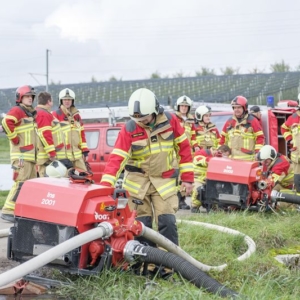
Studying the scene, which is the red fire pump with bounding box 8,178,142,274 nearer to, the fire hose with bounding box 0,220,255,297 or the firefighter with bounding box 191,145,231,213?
the fire hose with bounding box 0,220,255,297

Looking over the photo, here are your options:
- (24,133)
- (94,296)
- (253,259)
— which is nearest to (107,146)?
(24,133)

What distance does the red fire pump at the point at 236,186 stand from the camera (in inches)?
364

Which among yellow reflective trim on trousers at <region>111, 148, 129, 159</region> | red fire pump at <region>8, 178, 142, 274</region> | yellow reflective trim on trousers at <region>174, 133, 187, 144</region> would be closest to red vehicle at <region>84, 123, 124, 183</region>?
yellow reflective trim on trousers at <region>174, 133, 187, 144</region>

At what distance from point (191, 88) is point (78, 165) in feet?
65.6

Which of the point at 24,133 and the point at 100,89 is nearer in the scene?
the point at 24,133

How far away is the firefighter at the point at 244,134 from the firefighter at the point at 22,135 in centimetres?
336

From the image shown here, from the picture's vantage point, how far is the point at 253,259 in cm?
603

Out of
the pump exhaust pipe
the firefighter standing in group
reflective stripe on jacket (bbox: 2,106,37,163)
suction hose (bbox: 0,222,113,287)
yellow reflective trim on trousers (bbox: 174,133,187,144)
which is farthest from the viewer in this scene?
the firefighter standing in group

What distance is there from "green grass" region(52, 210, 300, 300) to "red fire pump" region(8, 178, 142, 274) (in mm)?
161

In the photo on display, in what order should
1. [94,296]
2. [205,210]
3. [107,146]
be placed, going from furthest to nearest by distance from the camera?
[107,146] < [205,210] < [94,296]

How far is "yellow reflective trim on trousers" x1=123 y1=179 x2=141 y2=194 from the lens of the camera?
5995 mm

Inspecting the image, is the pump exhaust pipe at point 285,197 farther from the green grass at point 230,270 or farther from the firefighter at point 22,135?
the firefighter at point 22,135

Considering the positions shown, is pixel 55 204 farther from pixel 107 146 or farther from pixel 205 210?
pixel 107 146

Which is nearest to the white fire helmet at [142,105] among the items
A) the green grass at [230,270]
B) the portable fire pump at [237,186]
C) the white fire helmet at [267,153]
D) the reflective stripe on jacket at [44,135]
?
the green grass at [230,270]
